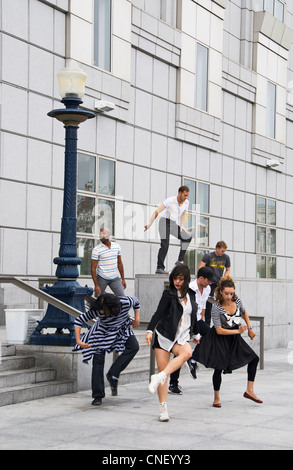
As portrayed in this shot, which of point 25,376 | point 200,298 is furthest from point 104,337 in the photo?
point 200,298

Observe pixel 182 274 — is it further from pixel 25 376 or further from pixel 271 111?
pixel 271 111

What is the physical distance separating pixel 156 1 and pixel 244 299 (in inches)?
319

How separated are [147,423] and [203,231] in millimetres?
13662

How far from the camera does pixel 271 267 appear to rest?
26.2m

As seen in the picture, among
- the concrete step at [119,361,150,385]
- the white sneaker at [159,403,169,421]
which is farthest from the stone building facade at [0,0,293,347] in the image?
the white sneaker at [159,403,169,421]

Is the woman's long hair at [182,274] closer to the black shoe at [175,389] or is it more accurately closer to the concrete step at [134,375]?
Result: the black shoe at [175,389]

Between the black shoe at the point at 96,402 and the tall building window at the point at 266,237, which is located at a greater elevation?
the tall building window at the point at 266,237

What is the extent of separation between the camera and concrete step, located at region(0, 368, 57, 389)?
1022 centimetres

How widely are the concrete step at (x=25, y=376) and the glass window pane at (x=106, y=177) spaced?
768 centimetres

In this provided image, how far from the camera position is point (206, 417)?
30.7ft

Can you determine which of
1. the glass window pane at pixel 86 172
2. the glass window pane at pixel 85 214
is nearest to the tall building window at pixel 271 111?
the glass window pane at pixel 86 172

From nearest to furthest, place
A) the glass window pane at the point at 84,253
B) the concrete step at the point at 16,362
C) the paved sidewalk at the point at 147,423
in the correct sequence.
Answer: the paved sidewalk at the point at 147,423 → the concrete step at the point at 16,362 → the glass window pane at the point at 84,253

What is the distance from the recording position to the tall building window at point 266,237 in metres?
25.3
